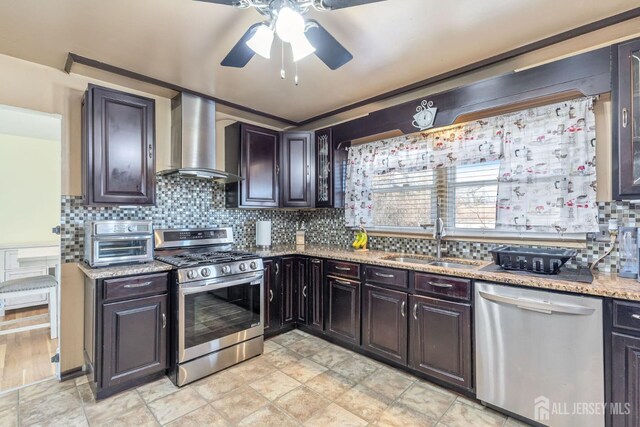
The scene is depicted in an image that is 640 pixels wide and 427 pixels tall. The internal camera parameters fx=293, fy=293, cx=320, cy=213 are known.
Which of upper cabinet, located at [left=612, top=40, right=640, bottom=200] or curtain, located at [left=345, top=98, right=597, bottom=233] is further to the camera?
curtain, located at [left=345, top=98, right=597, bottom=233]

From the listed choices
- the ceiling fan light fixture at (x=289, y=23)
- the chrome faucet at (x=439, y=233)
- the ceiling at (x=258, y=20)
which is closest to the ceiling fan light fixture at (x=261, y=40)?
the ceiling fan light fixture at (x=289, y=23)

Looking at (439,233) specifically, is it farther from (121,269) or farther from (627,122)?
(121,269)

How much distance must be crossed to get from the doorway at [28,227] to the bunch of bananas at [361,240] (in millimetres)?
3024

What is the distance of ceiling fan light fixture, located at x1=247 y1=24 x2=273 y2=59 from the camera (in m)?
1.54

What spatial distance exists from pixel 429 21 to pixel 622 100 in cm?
124

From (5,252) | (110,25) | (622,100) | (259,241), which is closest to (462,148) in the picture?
(622,100)

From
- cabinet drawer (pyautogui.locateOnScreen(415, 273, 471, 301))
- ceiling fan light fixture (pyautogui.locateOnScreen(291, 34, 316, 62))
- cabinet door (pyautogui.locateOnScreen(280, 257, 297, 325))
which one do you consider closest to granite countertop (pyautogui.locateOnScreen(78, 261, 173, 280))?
cabinet door (pyautogui.locateOnScreen(280, 257, 297, 325))

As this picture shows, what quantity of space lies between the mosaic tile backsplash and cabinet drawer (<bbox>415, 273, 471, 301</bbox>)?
1.98 feet

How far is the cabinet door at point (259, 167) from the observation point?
3241mm

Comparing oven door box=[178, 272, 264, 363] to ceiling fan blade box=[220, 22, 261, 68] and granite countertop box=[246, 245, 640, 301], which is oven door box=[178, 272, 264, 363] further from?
ceiling fan blade box=[220, 22, 261, 68]

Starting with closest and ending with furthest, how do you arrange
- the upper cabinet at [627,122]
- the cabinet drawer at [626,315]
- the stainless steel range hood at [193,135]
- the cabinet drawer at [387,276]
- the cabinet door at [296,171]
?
the cabinet drawer at [626,315] → the upper cabinet at [627,122] → the cabinet drawer at [387,276] → the stainless steel range hood at [193,135] → the cabinet door at [296,171]

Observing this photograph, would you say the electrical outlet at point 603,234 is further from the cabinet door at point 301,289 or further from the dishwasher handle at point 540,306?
the cabinet door at point 301,289

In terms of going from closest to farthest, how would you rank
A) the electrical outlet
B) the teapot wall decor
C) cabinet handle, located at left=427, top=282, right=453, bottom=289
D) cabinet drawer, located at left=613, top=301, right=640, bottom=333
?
cabinet drawer, located at left=613, top=301, right=640, bottom=333 → the electrical outlet → cabinet handle, located at left=427, top=282, right=453, bottom=289 → the teapot wall decor

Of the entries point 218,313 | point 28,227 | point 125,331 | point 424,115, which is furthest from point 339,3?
point 28,227
